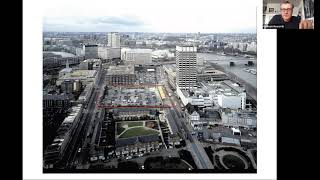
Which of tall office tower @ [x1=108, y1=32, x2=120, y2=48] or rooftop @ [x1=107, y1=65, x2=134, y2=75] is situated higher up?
tall office tower @ [x1=108, y1=32, x2=120, y2=48]

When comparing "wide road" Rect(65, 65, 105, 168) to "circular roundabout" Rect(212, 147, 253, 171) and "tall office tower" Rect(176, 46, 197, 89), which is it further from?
"circular roundabout" Rect(212, 147, 253, 171)

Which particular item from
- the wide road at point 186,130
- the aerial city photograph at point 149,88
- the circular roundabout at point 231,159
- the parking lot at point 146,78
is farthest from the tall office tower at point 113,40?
the circular roundabout at point 231,159

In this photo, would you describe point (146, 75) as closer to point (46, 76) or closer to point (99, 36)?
point (99, 36)
